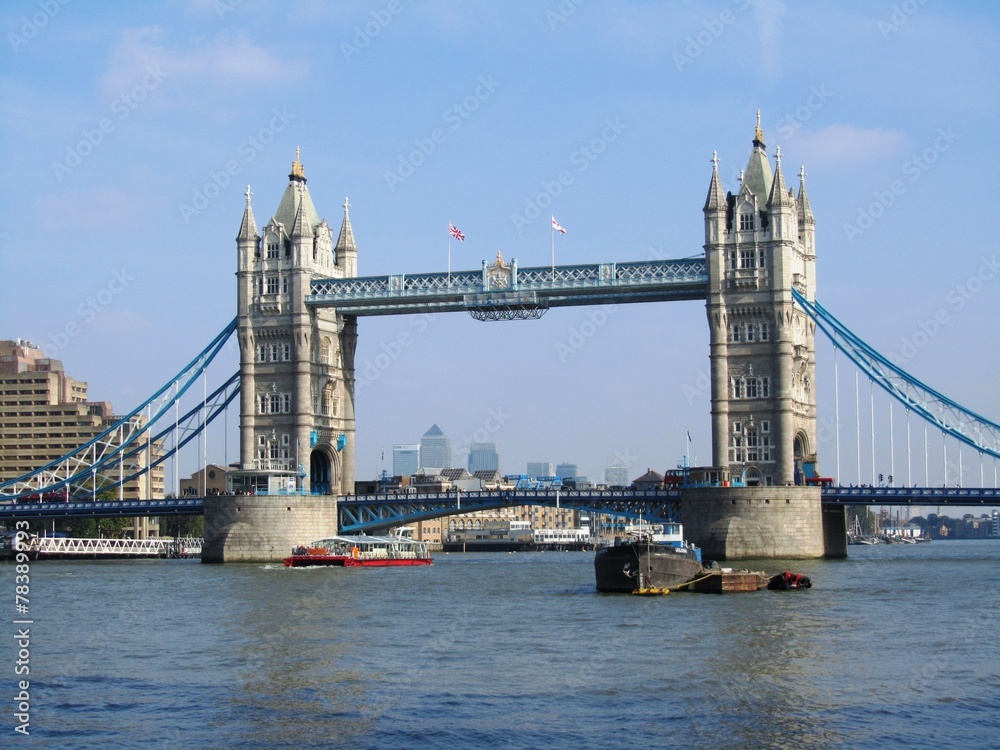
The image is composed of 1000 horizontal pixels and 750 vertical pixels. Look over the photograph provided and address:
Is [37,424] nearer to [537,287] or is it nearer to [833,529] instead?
[537,287]

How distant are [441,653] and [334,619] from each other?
40.1 feet

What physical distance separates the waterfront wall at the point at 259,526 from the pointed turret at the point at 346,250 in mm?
20507

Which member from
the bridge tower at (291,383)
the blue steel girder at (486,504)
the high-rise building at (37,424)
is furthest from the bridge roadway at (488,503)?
the high-rise building at (37,424)

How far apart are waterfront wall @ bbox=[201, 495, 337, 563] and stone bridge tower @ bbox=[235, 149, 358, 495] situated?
2.47 meters

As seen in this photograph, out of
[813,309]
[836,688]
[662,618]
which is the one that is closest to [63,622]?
[662,618]

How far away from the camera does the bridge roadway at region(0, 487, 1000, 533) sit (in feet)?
333

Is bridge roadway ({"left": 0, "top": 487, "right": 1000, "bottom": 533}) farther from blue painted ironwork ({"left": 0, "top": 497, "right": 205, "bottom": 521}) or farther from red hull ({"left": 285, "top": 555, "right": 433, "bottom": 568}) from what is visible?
red hull ({"left": 285, "top": 555, "right": 433, "bottom": 568})

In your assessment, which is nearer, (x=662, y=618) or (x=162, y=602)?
(x=662, y=618)

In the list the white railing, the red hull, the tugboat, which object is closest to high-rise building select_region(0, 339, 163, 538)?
the white railing

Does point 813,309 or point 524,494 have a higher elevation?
point 813,309

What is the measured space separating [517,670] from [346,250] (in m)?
80.4

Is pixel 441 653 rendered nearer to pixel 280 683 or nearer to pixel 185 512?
pixel 280 683

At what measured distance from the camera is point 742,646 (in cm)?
4750

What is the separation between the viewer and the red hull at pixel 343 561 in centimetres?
10038
